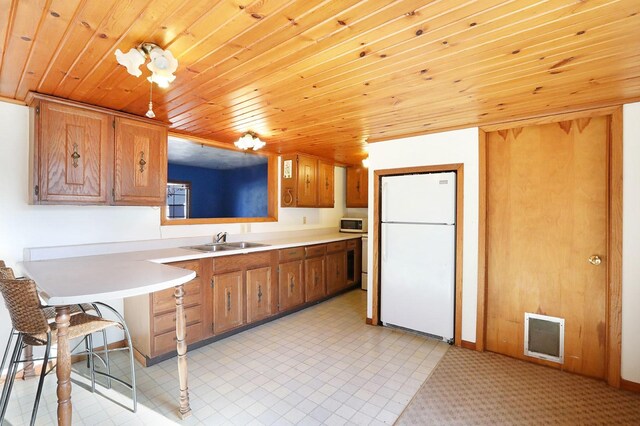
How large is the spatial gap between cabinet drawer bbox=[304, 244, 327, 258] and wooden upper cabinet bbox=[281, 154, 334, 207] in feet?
2.16

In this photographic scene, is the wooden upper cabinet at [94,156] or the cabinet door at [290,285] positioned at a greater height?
the wooden upper cabinet at [94,156]

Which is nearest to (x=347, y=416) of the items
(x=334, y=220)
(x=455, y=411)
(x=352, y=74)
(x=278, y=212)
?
(x=455, y=411)

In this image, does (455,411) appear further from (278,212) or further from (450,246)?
(278,212)

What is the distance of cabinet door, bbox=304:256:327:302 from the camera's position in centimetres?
405

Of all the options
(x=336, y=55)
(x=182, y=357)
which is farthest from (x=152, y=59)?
(x=182, y=357)

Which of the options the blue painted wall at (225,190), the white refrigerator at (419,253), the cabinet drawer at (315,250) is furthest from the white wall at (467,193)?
the blue painted wall at (225,190)

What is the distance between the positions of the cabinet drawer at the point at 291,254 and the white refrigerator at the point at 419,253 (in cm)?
105

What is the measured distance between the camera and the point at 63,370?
1.38 m

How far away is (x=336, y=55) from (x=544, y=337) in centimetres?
287

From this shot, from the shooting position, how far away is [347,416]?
76.8 inches

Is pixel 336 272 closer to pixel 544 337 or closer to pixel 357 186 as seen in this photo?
pixel 357 186

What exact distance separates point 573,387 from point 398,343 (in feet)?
4.42

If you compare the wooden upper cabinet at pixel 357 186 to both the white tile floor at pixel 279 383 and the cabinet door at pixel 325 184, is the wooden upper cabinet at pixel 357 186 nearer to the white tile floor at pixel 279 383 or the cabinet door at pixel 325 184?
the cabinet door at pixel 325 184

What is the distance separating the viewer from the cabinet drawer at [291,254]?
371 centimetres
